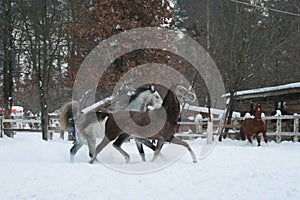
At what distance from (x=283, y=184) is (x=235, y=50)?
555 inches

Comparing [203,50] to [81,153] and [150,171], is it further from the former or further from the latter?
[150,171]

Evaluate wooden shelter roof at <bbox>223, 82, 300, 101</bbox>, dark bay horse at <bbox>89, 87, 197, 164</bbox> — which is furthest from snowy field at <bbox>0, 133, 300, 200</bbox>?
wooden shelter roof at <bbox>223, 82, 300, 101</bbox>

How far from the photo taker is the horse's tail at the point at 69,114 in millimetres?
8219

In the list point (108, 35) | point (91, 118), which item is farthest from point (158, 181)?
point (108, 35)

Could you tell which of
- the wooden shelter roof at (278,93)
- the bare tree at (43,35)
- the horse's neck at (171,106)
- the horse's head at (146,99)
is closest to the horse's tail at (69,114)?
the horse's head at (146,99)

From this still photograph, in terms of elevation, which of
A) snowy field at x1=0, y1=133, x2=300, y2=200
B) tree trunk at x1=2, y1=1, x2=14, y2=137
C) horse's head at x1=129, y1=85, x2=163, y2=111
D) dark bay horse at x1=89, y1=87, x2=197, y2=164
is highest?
tree trunk at x1=2, y1=1, x2=14, y2=137

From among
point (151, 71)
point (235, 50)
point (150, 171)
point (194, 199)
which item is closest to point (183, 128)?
point (235, 50)

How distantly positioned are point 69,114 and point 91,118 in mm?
620

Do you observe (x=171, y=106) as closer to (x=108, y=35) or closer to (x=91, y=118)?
(x=91, y=118)

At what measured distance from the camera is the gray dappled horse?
7.97 metres

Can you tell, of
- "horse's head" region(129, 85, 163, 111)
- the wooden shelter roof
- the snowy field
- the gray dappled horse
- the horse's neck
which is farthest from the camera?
the wooden shelter roof

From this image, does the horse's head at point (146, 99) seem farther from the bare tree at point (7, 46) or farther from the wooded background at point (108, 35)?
the bare tree at point (7, 46)

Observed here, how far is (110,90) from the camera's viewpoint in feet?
55.0

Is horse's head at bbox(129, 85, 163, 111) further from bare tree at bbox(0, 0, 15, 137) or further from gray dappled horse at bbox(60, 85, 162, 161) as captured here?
bare tree at bbox(0, 0, 15, 137)
